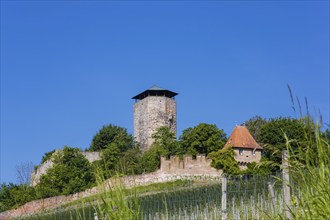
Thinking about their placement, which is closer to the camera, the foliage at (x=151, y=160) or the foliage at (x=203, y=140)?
the foliage at (x=203, y=140)

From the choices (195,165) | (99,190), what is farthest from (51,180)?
(99,190)

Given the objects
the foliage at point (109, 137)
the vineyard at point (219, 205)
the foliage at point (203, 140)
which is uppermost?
the foliage at point (109, 137)

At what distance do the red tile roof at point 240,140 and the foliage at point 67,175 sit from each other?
8.41 metres

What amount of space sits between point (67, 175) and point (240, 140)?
1034 centimetres

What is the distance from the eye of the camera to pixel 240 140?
1506 inches

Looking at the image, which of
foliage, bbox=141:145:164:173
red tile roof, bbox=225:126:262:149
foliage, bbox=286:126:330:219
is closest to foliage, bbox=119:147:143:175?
foliage, bbox=141:145:164:173

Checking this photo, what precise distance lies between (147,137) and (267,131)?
10653 mm

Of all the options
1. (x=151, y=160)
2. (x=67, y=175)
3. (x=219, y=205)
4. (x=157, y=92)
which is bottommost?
(x=219, y=205)

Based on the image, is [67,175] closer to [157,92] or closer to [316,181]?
[157,92]

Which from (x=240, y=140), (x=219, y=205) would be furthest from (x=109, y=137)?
(x=219, y=205)

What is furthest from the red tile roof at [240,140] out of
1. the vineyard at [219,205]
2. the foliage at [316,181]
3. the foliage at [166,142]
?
the foliage at [316,181]

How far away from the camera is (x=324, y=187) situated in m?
2.90

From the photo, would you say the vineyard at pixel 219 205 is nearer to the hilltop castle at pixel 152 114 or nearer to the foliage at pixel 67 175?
the foliage at pixel 67 175

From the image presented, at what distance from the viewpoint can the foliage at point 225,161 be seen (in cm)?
3491
